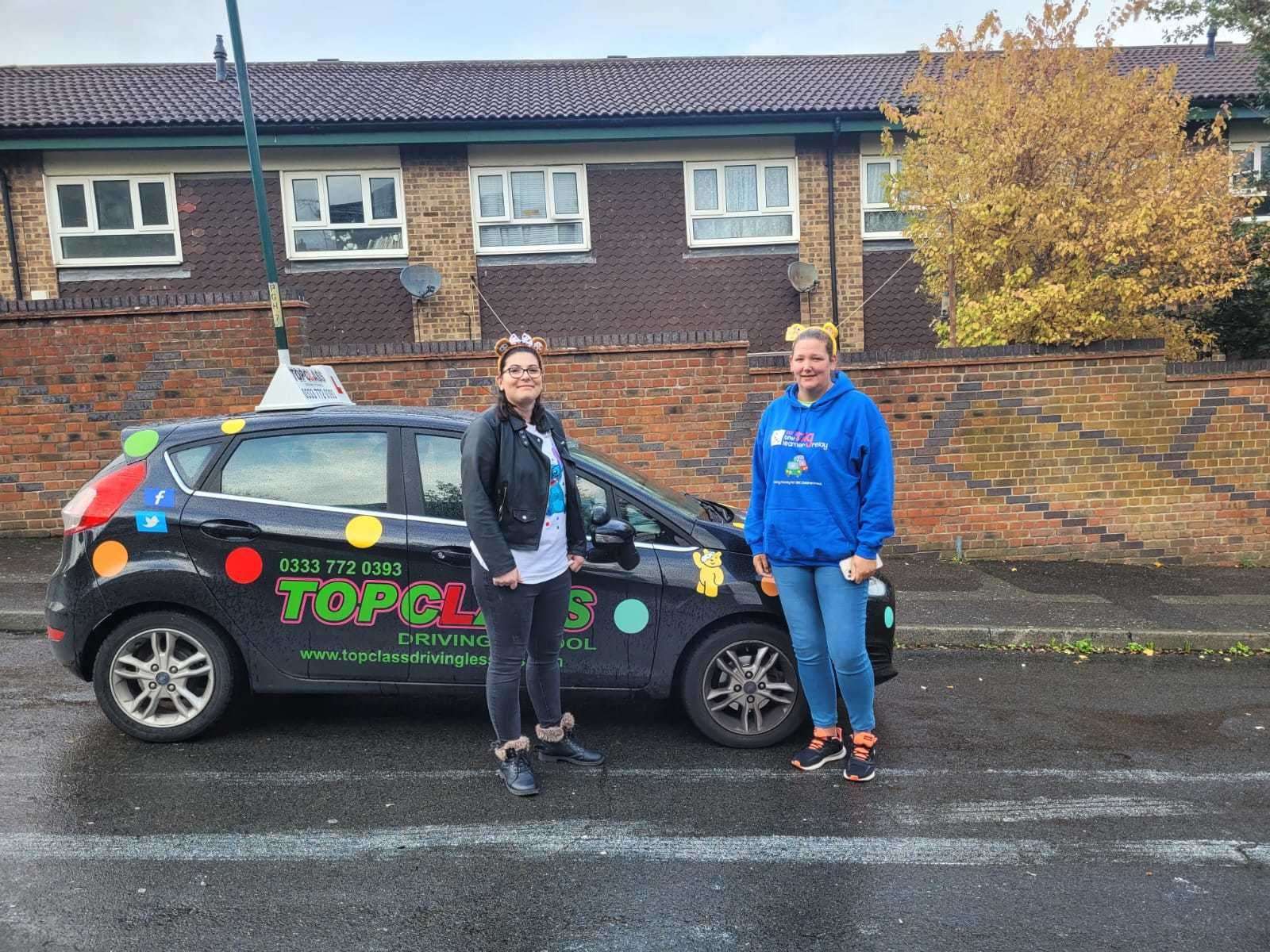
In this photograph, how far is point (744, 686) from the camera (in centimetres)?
457

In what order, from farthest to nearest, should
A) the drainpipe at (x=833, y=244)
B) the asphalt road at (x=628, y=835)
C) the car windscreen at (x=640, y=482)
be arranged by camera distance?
the drainpipe at (x=833, y=244) → the car windscreen at (x=640, y=482) → the asphalt road at (x=628, y=835)

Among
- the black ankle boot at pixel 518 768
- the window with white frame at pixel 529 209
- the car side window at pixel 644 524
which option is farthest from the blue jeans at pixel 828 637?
the window with white frame at pixel 529 209

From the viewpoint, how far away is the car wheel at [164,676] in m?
4.46

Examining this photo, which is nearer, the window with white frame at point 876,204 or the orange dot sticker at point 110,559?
the orange dot sticker at point 110,559

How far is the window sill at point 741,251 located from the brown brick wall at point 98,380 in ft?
24.3

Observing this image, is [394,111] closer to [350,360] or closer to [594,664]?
[350,360]

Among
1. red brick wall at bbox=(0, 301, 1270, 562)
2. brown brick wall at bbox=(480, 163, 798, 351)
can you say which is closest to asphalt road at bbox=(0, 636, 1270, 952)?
red brick wall at bbox=(0, 301, 1270, 562)

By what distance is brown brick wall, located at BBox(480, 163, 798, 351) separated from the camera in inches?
578

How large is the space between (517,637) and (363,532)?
956 millimetres

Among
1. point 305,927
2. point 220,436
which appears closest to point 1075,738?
point 305,927

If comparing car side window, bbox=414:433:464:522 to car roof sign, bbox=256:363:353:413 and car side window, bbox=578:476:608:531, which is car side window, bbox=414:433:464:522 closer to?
car side window, bbox=578:476:608:531

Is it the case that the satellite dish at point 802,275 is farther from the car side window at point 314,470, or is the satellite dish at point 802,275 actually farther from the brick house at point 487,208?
the car side window at point 314,470

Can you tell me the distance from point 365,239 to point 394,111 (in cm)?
188

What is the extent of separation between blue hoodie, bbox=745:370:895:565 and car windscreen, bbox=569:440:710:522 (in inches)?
25.9
